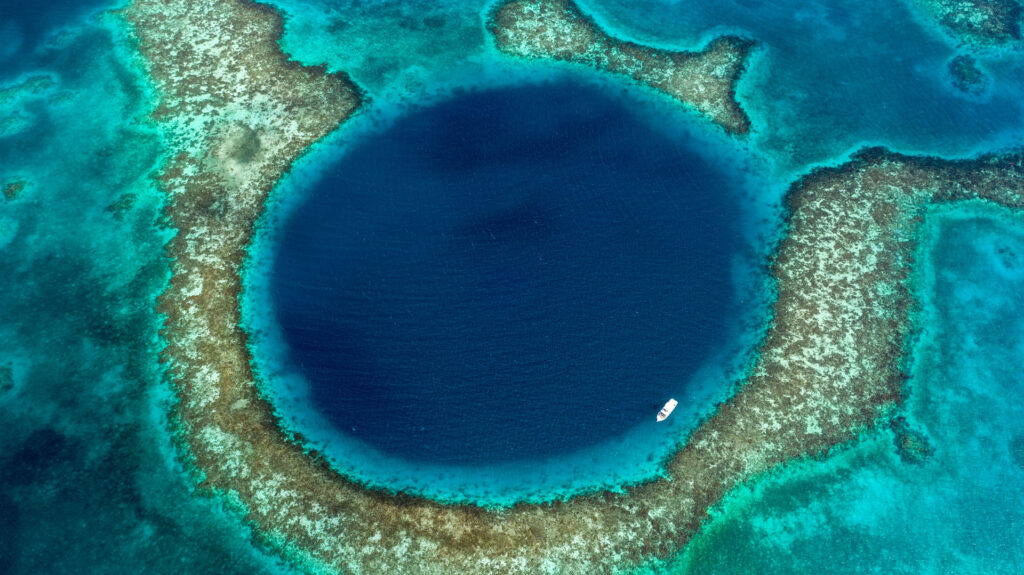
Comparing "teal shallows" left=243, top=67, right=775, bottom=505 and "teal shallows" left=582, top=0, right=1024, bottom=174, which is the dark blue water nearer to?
"teal shallows" left=243, top=67, right=775, bottom=505

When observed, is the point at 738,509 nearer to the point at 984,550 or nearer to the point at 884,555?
the point at 884,555

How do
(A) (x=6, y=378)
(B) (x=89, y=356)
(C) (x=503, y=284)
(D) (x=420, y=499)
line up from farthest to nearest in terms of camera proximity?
(C) (x=503, y=284)
(B) (x=89, y=356)
(A) (x=6, y=378)
(D) (x=420, y=499)

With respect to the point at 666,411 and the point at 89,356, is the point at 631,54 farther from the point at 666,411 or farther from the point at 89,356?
the point at 89,356

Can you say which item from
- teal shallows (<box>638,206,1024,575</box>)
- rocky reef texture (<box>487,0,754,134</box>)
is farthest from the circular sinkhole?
teal shallows (<box>638,206,1024,575</box>)

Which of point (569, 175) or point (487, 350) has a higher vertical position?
point (569, 175)

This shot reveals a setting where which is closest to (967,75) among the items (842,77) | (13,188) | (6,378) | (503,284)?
(842,77)

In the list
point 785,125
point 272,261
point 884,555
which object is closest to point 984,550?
point 884,555

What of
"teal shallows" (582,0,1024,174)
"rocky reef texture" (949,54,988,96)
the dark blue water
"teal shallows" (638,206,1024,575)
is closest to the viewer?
"teal shallows" (638,206,1024,575)
